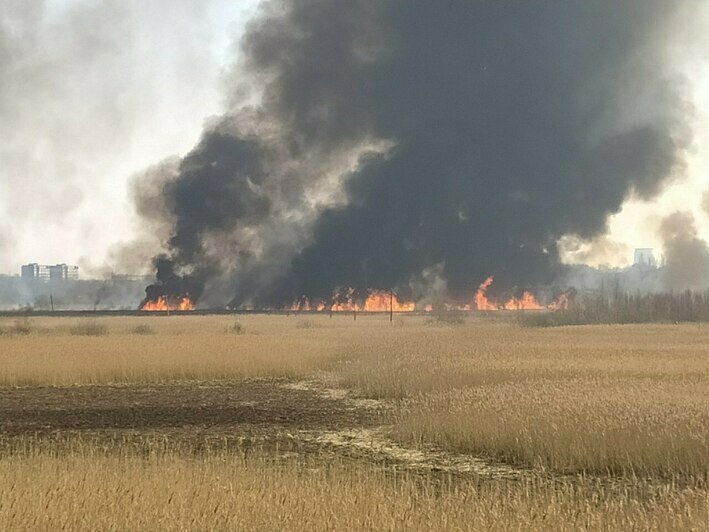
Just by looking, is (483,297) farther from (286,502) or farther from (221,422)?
(286,502)

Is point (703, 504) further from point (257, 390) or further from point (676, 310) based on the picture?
point (676, 310)

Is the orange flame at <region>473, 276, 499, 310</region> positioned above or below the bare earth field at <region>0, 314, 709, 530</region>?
above

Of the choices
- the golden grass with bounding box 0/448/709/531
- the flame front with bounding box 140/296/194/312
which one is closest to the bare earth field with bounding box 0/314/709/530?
the golden grass with bounding box 0/448/709/531

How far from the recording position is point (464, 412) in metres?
16.1

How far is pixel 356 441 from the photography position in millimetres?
15586

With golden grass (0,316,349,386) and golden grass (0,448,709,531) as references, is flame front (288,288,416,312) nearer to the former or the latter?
golden grass (0,316,349,386)

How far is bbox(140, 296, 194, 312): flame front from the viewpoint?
116 metres

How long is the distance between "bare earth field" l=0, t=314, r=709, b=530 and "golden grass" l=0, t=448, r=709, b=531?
38mm

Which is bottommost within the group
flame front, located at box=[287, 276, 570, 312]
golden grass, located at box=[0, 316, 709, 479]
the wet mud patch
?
the wet mud patch

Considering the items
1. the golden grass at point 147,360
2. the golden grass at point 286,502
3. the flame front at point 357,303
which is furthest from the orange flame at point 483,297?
the golden grass at point 286,502

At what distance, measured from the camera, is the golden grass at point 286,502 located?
27.0 feet

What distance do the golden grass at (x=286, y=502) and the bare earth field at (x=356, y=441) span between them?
0.13ft

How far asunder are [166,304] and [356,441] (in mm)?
105312

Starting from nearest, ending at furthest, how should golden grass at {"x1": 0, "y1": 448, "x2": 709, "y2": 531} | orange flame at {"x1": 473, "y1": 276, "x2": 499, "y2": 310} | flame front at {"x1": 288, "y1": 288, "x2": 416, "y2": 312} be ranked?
golden grass at {"x1": 0, "y1": 448, "x2": 709, "y2": 531} < orange flame at {"x1": 473, "y1": 276, "x2": 499, "y2": 310} < flame front at {"x1": 288, "y1": 288, "x2": 416, "y2": 312}
